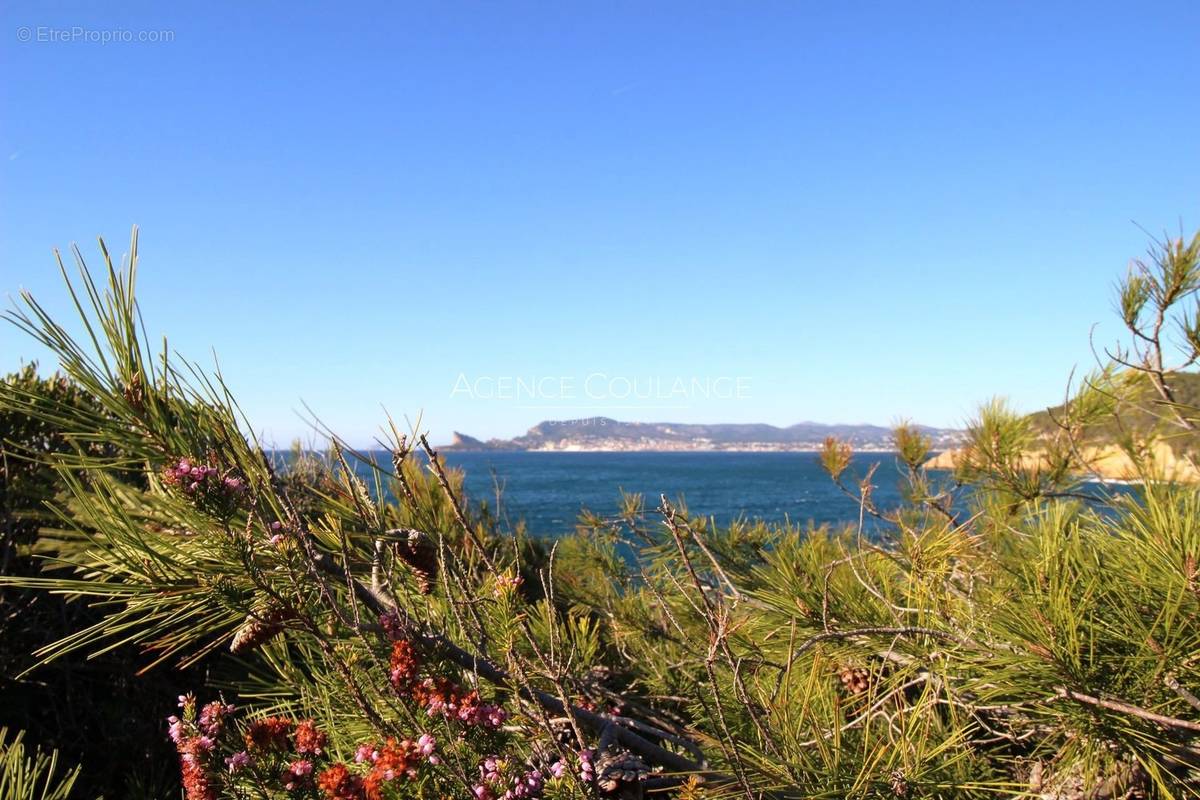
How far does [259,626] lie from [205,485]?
24 centimetres

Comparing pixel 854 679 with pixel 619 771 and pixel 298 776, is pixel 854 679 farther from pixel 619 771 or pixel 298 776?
pixel 298 776

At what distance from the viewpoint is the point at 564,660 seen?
1.52 m

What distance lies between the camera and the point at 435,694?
1.13m

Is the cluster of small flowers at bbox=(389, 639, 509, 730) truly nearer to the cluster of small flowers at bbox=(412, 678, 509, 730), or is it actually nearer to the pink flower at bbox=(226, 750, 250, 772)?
the cluster of small flowers at bbox=(412, 678, 509, 730)

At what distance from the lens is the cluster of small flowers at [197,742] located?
109 centimetres

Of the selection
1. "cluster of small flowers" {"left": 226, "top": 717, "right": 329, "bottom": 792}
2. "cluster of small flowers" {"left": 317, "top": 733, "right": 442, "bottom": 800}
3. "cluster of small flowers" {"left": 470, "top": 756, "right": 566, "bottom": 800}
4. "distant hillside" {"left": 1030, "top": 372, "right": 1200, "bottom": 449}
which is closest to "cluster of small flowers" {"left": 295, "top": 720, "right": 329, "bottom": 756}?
"cluster of small flowers" {"left": 226, "top": 717, "right": 329, "bottom": 792}

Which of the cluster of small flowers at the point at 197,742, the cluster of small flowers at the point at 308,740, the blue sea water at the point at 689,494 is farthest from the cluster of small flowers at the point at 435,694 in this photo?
the blue sea water at the point at 689,494

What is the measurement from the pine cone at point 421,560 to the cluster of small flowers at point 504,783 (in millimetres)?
377

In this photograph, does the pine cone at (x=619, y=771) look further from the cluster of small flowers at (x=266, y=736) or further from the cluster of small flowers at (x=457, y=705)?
the cluster of small flowers at (x=266, y=736)

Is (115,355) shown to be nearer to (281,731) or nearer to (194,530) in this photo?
(194,530)

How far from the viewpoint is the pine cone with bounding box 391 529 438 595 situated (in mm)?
1339

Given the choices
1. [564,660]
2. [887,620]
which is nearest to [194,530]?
[564,660]

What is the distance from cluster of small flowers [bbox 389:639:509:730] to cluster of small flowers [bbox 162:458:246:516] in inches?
13.4

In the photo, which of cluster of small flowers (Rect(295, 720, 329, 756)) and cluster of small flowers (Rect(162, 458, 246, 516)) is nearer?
cluster of small flowers (Rect(162, 458, 246, 516))
